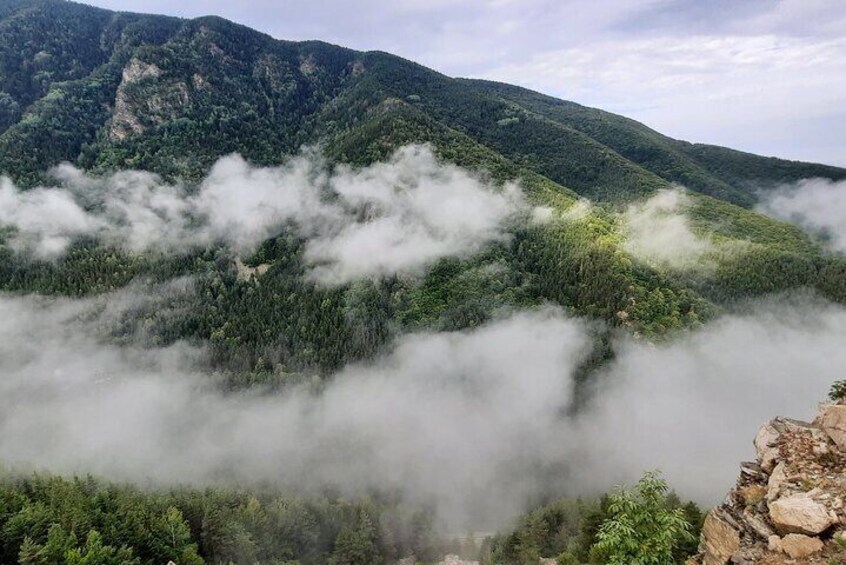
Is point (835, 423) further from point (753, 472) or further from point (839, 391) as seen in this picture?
point (753, 472)

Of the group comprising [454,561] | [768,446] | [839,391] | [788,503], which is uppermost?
[839,391]

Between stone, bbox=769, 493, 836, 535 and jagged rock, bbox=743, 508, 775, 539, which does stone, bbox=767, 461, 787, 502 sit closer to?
stone, bbox=769, 493, 836, 535

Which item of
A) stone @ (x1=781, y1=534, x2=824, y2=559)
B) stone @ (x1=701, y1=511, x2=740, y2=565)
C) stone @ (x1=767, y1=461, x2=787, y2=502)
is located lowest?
stone @ (x1=701, y1=511, x2=740, y2=565)

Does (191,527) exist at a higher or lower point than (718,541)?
lower

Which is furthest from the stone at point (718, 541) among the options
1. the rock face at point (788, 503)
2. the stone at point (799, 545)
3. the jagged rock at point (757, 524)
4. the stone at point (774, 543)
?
the stone at point (799, 545)

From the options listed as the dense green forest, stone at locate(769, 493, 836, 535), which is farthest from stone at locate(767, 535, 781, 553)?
the dense green forest

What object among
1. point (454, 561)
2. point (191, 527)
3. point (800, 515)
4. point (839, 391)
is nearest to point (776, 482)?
point (800, 515)
